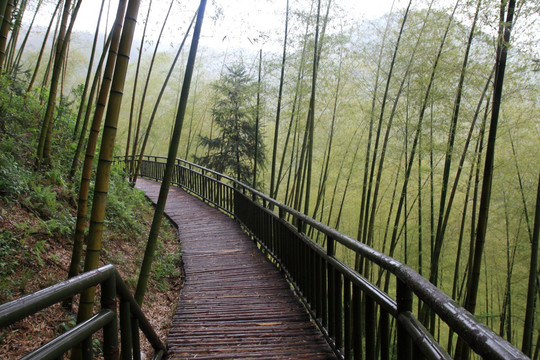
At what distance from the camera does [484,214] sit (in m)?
2.84

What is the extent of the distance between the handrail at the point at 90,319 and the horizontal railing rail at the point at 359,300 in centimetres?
98

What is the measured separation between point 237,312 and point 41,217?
2.05 metres

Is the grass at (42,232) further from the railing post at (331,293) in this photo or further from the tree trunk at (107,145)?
the railing post at (331,293)

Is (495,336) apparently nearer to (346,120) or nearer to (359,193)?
(346,120)

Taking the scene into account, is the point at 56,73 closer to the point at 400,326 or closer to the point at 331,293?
the point at 331,293

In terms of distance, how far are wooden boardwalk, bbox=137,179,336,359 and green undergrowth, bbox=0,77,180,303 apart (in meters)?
0.52

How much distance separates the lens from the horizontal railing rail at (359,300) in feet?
2.81

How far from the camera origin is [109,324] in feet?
3.79

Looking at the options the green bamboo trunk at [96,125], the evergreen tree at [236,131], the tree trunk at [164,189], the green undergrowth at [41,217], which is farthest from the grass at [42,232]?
the evergreen tree at [236,131]

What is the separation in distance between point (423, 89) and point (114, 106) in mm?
5239

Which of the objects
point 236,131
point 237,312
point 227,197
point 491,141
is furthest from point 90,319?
point 236,131

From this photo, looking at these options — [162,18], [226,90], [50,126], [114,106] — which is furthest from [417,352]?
[226,90]

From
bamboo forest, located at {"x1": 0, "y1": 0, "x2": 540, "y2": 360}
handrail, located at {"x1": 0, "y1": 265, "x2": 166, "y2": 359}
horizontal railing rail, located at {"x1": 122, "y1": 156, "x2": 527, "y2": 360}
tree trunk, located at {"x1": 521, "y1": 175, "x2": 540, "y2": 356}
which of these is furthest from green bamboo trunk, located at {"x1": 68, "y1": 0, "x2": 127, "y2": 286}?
tree trunk, located at {"x1": 521, "y1": 175, "x2": 540, "y2": 356}

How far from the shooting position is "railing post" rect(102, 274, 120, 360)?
1157 mm
